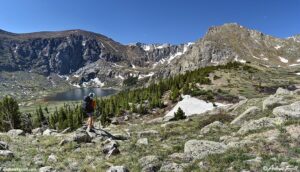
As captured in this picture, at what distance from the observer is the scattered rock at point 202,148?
20.9m

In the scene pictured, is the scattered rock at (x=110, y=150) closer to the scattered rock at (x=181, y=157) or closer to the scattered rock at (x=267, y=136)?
the scattered rock at (x=181, y=157)

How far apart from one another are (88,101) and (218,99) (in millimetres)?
70408

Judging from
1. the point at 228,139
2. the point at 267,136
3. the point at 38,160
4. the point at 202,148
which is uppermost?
the point at 267,136

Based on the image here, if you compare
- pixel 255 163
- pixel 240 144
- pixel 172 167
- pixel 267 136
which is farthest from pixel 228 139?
pixel 172 167

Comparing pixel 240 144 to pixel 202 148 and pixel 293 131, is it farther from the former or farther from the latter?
pixel 293 131

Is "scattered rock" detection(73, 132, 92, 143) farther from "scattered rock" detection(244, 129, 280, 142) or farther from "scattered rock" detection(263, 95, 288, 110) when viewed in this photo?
"scattered rock" detection(263, 95, 288, 110)

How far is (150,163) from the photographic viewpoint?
19.6 meters

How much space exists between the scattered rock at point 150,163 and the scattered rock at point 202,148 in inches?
97.6

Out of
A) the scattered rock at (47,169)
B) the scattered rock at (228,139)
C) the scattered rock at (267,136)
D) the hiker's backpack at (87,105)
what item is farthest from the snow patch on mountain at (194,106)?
the scattered rock at (47,169)

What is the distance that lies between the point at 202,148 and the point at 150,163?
163 inches

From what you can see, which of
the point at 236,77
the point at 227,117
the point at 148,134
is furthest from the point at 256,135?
the point at 236,77

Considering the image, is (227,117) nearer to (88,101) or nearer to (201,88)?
(88,101)

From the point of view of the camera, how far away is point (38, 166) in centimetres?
1927

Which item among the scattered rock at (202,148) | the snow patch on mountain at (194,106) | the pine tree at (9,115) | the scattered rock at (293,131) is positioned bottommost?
the pine tree at (9,115)
